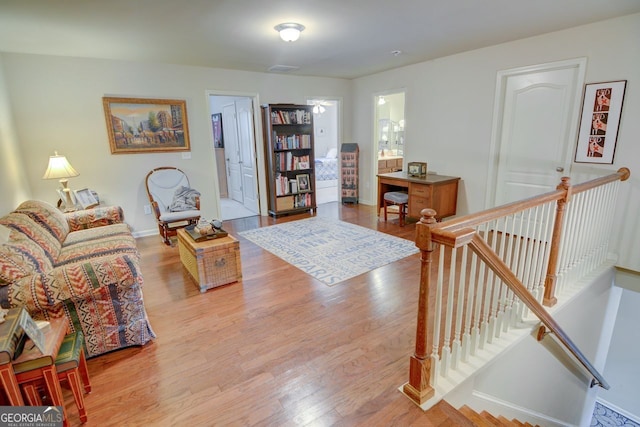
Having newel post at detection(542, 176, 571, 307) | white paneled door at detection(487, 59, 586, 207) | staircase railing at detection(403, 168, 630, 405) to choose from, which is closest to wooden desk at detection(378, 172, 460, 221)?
white paneled door at detection(487, 59, 586, 207)

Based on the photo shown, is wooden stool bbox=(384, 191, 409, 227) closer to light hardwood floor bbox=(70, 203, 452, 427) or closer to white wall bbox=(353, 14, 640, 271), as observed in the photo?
white wall bbox=(353, 14, 640, 271)

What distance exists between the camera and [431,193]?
4.34 meters

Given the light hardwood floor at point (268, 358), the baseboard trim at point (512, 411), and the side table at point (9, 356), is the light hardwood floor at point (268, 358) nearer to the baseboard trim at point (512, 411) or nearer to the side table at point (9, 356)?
the side table at point (9, 356)

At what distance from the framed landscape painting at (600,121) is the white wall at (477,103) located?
0.19 ft

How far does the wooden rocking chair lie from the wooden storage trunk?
1.12 meters

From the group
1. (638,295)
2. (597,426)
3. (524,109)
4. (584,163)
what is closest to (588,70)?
(524,109)

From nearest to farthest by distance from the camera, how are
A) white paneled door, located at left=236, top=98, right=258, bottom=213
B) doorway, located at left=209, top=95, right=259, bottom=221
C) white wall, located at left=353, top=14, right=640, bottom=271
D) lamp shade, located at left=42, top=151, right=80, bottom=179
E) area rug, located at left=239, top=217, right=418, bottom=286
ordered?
white wall, located at left=353, top=14, right=640, bottom=271, area rug, located at left=239, top=217, right=418, bottom=286, lamp shade, located at left=42, top=151, right=80, bottom=179, white paneled door, located at left=236, top=98, right=258, bottom=213, doorway, located at left=209, top=95, right=259, bottom=221

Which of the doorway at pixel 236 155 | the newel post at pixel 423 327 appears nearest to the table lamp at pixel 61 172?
the doorway at pixel 236 155

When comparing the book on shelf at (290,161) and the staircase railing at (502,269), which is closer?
the staircase railing at (502,269)

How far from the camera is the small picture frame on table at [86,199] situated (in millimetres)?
3772

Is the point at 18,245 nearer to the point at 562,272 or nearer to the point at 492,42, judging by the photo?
the point at 562,272

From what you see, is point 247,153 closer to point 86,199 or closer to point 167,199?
point 167,199

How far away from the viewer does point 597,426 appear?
395 centimetres

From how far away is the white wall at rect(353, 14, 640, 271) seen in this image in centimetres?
303
